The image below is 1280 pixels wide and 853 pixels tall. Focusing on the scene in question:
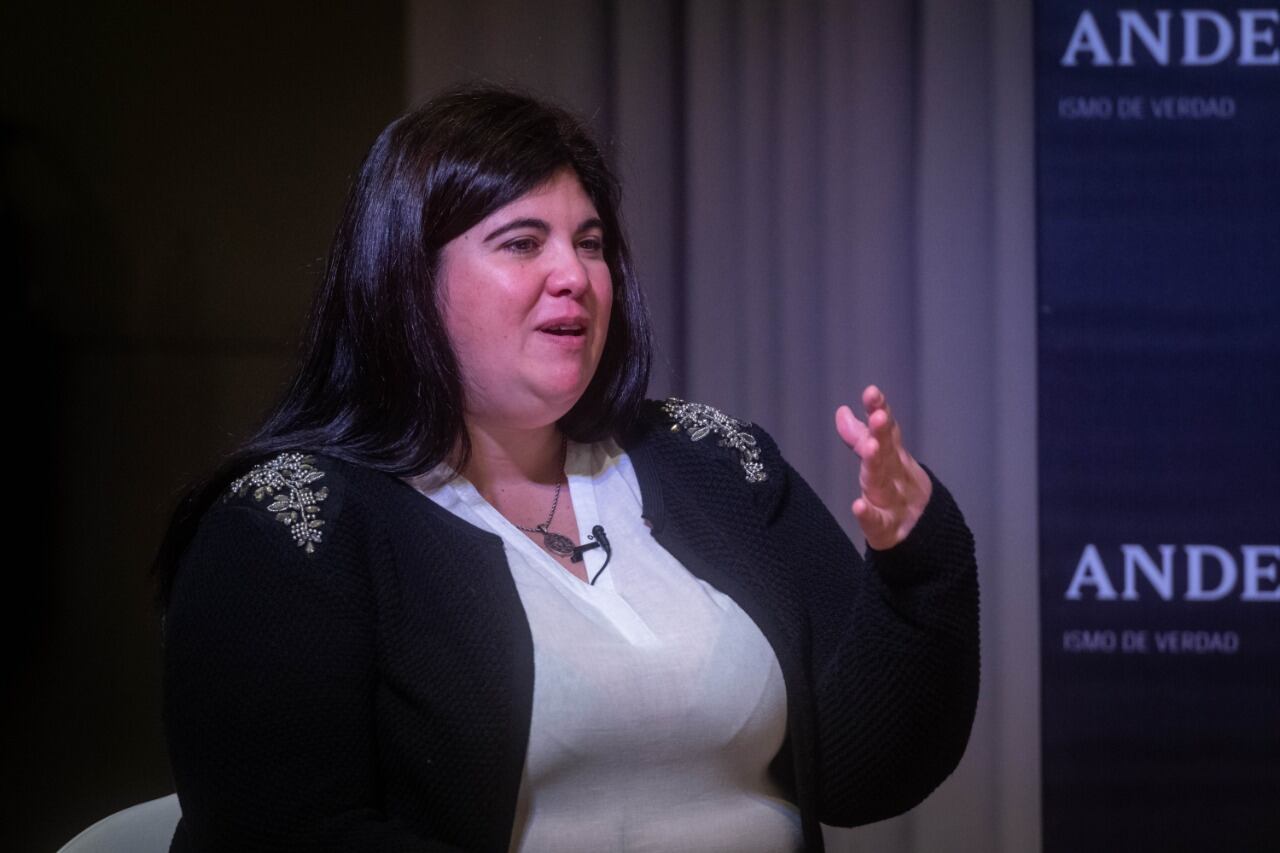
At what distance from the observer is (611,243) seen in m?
1.64

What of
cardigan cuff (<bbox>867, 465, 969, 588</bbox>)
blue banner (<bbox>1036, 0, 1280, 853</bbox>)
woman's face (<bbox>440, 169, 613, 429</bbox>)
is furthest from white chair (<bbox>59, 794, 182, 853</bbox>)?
blue banner (<bbox>1036, 0, 1280, 853</bbox>)

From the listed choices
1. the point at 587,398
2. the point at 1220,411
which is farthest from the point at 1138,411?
the point at 587,398

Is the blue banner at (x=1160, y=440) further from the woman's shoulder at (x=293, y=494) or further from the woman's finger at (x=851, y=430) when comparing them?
the woman's shoulder at (x=293, y=494)

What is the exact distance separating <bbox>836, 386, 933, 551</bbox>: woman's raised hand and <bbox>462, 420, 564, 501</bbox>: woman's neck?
41cm

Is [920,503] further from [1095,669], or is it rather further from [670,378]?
[1095,669]

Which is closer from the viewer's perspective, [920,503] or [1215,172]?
[920,503]

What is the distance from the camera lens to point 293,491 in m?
1.38

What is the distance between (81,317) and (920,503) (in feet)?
6.58

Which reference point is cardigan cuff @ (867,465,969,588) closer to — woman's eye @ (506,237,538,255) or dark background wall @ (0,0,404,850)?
woman's eye @ (506,237,538,255)

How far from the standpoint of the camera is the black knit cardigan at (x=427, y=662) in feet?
4.17

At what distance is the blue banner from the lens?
112 inches

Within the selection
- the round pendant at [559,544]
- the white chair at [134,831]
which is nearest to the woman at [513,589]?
the round pendant at [559,544]

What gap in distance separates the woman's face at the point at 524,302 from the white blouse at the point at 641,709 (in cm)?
15

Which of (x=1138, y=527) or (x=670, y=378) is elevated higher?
(x=670, y=378)
